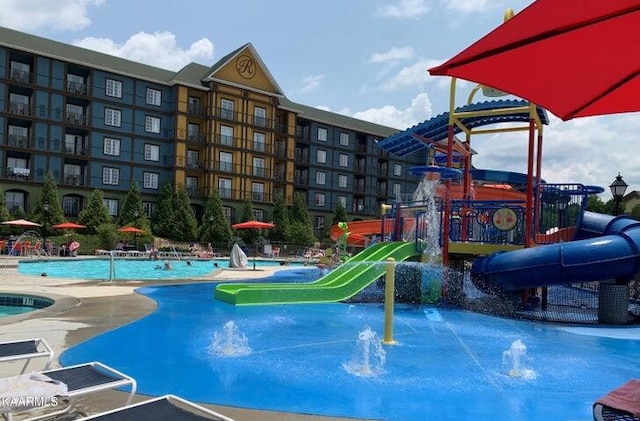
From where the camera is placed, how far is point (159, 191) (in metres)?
45.1

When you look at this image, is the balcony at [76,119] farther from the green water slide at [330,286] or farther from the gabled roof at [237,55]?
the green water slide at [330,286]

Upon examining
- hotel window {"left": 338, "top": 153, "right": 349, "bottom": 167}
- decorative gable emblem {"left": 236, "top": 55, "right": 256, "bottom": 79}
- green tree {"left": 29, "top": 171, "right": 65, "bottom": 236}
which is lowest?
green tree {"left": 29, "top": 171, "right": 65, "bottom": 236}

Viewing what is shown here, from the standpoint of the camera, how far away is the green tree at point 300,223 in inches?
1860

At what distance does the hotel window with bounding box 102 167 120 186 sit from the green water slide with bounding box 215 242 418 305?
32220 mm

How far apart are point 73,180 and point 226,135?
1327 cm

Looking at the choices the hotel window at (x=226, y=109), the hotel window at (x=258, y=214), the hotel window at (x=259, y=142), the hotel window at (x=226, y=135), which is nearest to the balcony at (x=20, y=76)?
the hotel window at (x=226, y=109)

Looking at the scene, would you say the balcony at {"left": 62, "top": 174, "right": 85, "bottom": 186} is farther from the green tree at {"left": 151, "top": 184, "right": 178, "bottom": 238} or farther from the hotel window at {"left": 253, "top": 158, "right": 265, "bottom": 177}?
the hotel window at {"left": 253, "top": 158, "right": 265, "bottom": 177}

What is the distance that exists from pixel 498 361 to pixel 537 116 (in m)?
9.20

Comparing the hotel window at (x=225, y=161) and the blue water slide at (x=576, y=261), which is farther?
the hotel window at (x=225, y=161)

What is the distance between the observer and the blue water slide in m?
11.3

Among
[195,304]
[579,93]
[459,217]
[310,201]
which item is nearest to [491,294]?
[459,217]

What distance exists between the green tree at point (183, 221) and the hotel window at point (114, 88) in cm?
965

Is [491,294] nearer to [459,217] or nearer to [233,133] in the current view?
[459,217]

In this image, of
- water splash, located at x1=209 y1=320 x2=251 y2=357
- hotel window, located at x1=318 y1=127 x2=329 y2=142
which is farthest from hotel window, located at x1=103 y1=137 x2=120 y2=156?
water splash, located at x1=209 y1=320 x2=251 y2=357
